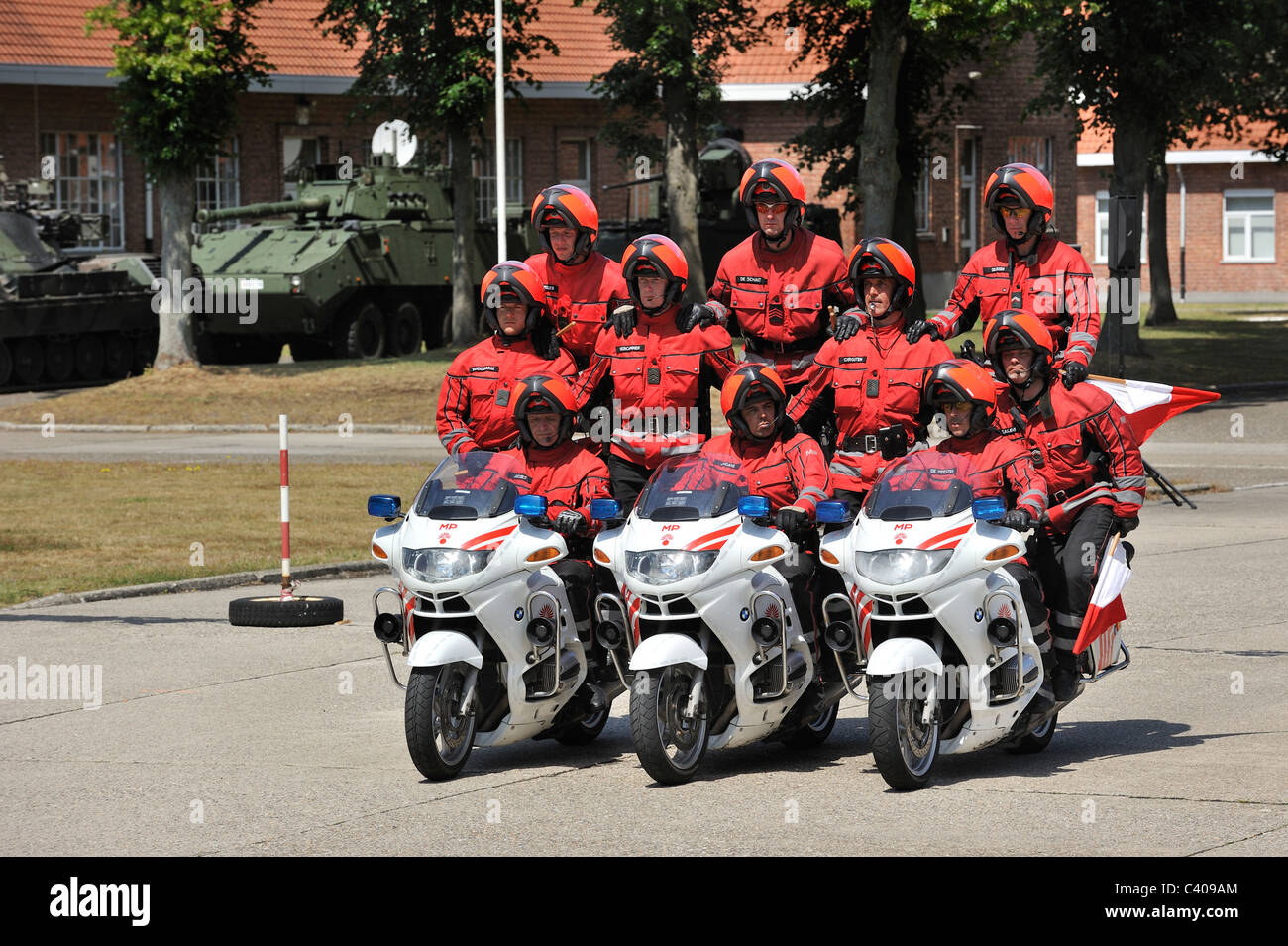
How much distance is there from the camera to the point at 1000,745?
8914 millimetres

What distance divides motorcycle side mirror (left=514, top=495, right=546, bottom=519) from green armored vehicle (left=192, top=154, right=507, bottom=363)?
26901 millimetres

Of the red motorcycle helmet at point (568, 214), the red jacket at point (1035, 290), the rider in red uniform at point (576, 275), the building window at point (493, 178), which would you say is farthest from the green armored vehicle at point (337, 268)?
the red jacket at point (1035, 290)

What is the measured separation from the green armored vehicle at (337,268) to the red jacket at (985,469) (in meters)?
27.0

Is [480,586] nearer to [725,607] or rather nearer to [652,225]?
[725,607]

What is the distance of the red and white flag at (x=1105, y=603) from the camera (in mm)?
8711

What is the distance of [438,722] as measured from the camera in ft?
27.3

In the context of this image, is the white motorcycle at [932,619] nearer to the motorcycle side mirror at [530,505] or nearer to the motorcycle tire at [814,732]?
the motorcycle tire at [814,732]

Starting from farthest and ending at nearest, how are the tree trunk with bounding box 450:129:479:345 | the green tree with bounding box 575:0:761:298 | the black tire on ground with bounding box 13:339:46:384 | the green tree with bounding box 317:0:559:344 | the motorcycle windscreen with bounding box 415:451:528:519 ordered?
1. the tree trunk with bounding box 450:129:479:345
2. the green tree with bounding box 317:0:559:344
3. the black tire on ground with bounding box 13:339:46:384
4. the green tree with bounding box 575:0:761:298
5. the motorcycle windscreen with bounding box 415:451:528:519

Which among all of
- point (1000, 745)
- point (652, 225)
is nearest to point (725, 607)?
point (1000, 745)

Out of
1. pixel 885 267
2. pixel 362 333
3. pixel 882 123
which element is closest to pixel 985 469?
A: pixel 885 267

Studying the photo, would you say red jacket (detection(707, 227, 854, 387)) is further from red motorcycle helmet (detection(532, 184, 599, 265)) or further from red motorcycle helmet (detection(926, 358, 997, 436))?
red motorcycle helmet (detection(926, 358, 997, 436))

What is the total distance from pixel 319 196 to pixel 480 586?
1207 inches

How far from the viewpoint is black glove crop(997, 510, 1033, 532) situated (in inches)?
322

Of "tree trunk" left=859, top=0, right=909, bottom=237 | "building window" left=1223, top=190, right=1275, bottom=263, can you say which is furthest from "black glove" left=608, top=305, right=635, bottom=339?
"building window" left=1223, top=190, right=1275, bottom=263
